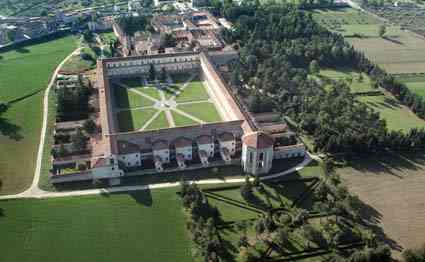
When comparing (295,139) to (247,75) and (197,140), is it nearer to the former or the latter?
(197,140)

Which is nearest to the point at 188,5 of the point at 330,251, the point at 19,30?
the point at 19,30

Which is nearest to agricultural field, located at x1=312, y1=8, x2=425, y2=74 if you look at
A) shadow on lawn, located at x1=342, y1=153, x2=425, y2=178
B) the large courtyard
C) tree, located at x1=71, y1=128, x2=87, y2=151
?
shadow on lawn, located at x1=342, y1=153, x2=425, y2=178

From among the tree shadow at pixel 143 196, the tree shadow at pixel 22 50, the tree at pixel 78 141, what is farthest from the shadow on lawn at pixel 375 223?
the tree shadow at pixel 22 50

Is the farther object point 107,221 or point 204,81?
point 204,81

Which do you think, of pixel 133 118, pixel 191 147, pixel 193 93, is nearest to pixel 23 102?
pixel 133 118

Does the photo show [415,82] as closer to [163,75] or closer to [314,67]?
[314,67]
